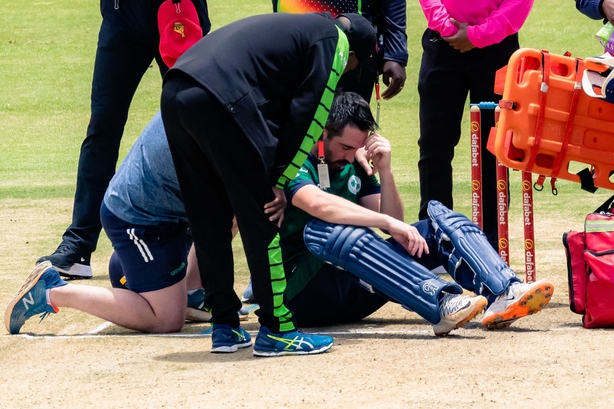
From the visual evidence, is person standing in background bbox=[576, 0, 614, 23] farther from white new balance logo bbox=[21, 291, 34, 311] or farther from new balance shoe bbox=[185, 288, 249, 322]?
white new balance logo bbox=[21, 291, 34, 311]

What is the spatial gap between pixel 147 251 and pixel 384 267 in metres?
1.10

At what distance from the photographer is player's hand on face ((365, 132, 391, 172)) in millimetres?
4656

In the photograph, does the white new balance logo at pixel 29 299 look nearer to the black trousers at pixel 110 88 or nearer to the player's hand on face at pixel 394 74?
the black trousers at pixel 110 88

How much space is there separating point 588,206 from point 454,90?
7.52 ft

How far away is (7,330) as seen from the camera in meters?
4.84

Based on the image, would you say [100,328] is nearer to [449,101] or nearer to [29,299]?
[29,299]

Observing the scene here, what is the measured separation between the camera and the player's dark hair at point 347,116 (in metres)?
4.46

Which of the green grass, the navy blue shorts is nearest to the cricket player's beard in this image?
the navy blue shorts

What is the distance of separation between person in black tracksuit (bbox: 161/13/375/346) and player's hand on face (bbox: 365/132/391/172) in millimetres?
696

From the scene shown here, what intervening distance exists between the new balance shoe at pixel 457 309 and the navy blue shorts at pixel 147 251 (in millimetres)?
1263

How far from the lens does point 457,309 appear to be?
4176 millimetres

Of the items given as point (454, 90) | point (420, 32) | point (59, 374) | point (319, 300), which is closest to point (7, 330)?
point (59, 374)

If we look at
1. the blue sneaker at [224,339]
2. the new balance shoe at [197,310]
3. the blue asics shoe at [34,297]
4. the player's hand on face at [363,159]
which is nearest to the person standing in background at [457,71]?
the player's hand on face at [363,159]

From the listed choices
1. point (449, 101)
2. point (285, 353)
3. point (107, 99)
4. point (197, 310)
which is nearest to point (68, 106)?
point (107, 99)
